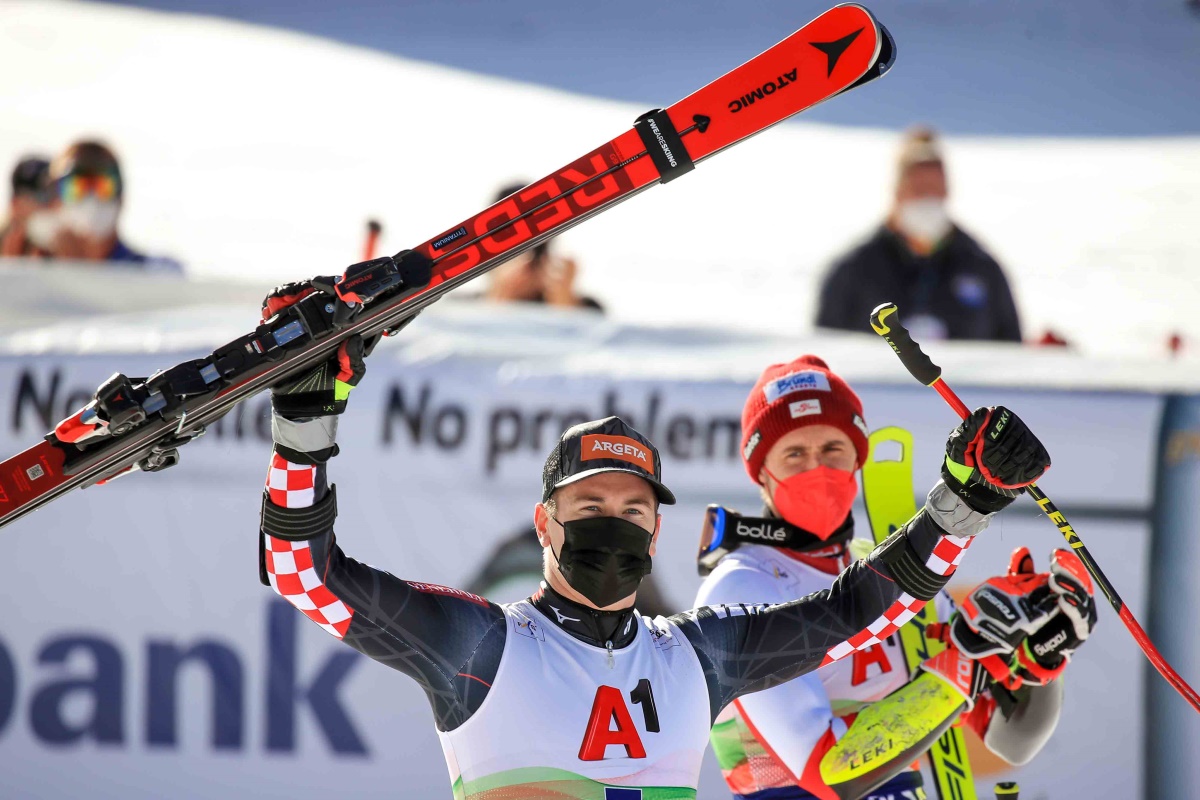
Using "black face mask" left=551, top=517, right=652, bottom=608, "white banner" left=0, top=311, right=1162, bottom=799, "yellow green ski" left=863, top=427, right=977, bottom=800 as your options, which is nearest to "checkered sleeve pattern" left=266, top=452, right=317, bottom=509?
"black face mask" left=551, top=517, right=652, bottom=608

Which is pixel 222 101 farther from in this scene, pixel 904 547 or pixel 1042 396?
pixel 904 547

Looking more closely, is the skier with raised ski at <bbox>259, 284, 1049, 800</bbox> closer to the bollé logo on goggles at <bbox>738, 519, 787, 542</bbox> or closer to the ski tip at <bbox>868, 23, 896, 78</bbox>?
the bollé logo on goggles at <bbox>738, 519, 787, 542</bbox>

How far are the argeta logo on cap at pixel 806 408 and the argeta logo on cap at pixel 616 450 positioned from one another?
79 centimetres

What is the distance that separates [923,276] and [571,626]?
391cm

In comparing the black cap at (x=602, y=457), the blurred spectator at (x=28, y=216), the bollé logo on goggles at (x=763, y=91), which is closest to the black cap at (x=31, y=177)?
the blurred spectator at (x=28, y=216)

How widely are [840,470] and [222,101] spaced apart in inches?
592

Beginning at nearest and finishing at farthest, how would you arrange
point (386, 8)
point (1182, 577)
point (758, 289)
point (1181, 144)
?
1. point (1182, 577)
2. point (758, 289)
3. point (1181, 144)
4. point (386, 8)

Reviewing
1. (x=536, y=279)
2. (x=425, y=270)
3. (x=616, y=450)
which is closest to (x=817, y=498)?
(x=616, y=450)

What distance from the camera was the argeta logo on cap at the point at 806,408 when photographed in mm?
3711

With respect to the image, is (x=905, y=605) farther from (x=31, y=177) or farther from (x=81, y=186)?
(x=31, y=177)

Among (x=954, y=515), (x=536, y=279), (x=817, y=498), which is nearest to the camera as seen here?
(x=954, y=515)

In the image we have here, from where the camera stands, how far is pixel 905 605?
3.22m

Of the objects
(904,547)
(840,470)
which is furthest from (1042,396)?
(904,547)

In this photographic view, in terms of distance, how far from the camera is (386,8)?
746 inches
